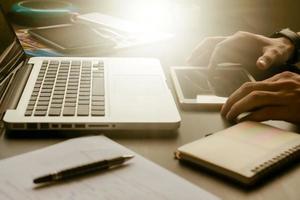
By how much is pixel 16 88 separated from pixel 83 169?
0.34m

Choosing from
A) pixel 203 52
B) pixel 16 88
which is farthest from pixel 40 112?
pixel 203 52

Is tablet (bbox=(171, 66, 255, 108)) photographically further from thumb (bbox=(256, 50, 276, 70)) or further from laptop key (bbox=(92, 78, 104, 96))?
laptop key (bbox=(92, 78, 104, 96))

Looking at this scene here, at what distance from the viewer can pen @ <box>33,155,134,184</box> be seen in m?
0.61

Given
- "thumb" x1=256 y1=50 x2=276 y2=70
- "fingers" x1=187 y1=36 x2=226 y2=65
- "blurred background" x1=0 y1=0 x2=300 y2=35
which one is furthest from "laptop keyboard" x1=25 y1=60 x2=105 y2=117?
"blurred background" x1=0 y1=0 x2=300 y2=35

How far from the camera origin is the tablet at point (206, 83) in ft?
3.00

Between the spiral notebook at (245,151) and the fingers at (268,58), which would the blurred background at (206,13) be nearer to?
the fingers at (268,58)

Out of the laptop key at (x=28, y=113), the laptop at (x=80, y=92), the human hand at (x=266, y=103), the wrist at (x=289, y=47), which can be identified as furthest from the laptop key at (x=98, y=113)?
the wrist at (x=289, y=47)

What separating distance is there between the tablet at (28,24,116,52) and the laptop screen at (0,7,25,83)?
0.39ft

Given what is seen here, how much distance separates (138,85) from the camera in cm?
95

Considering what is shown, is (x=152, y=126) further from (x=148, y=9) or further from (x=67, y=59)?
(x=148, y=9)

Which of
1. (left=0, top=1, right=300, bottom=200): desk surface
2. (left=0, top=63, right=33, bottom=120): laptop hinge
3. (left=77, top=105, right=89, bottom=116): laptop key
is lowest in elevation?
(left=0, top=1, right=300, bottom=200): desk surface

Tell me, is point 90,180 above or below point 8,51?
below

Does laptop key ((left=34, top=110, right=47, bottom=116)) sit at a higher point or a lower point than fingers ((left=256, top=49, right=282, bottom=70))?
higher

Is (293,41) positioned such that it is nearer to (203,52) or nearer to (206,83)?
(203,52)
